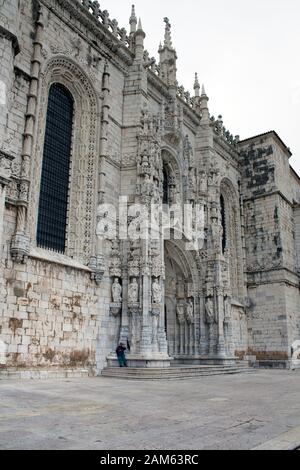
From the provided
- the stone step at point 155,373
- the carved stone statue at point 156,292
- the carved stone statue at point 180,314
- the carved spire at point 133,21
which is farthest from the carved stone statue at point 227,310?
the carved spire at point 133,21

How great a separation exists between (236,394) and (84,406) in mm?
4189

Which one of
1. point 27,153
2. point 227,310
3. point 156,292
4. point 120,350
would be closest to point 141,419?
point 120,350

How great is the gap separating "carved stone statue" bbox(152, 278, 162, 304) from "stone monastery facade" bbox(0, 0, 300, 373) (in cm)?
6

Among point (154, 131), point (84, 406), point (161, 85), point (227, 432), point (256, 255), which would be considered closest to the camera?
point (227, 432)

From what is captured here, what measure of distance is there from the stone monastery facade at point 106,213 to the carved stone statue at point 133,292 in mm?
35

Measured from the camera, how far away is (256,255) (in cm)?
2722

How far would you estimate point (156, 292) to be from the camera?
15.9 meters

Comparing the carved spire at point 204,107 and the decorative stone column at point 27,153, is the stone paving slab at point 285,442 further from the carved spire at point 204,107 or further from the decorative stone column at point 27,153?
the carved spire at point 204,107

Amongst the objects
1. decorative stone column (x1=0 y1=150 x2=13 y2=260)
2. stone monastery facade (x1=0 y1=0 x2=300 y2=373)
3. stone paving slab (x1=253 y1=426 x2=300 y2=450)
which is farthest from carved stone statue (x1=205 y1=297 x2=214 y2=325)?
stone paving slab (x1=253 y1=426 x2=300 y2=450)

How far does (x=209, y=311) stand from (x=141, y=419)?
14.8 m

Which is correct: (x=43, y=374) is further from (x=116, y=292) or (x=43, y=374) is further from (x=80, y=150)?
(x=80, y=150)

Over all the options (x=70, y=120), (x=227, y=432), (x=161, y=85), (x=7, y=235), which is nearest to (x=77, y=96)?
(x=70, y=120)

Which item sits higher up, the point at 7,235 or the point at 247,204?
the point at 247,204

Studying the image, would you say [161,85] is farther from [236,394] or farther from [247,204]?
[236,394]
